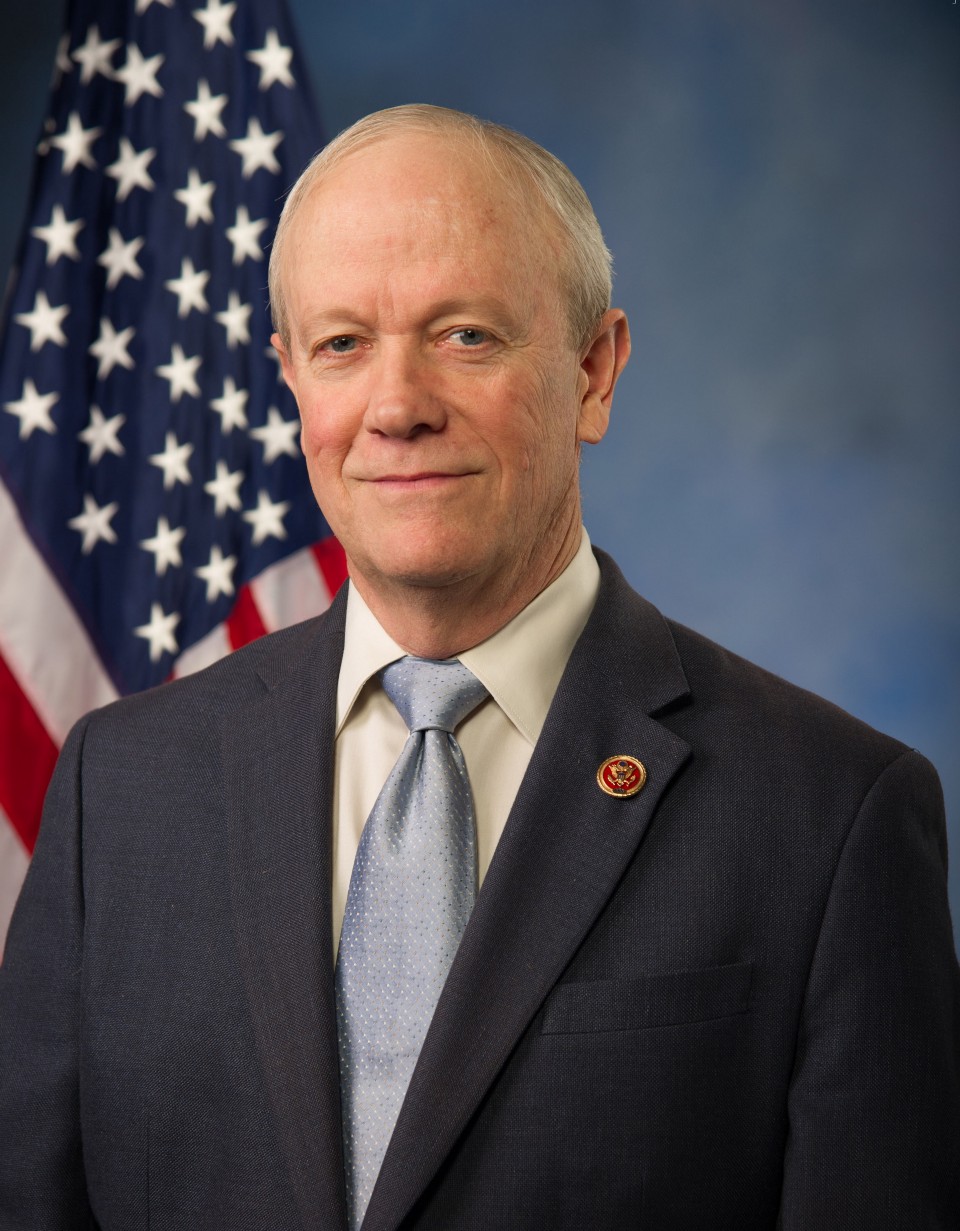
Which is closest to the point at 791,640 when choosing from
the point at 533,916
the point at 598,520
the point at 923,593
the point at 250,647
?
the point at 923,593

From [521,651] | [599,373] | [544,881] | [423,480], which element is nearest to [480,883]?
[544,881]

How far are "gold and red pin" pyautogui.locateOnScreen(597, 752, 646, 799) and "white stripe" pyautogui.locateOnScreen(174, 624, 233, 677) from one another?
1.82 m

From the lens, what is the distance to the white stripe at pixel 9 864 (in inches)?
131

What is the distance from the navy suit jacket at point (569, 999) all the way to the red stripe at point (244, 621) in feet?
5.00

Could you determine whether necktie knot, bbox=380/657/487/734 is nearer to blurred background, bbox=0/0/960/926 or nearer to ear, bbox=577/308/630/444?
ear, bbox=577/308/630/444

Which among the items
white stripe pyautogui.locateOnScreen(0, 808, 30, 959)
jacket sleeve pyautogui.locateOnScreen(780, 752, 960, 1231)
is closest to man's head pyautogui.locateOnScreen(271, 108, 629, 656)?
jacket sleeve pyautogui.locateOnScreen(780, 752, 960, 1231)

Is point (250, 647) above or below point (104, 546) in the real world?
below

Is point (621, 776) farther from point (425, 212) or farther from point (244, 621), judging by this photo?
point (244, 621)

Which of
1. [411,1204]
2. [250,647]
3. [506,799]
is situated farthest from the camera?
[250,647]

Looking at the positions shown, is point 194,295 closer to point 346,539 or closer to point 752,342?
point 752,342

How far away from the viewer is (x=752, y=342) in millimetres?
3994

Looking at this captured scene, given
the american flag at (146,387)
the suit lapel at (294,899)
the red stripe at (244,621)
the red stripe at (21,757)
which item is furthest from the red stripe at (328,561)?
the suit lapel at (294,899)

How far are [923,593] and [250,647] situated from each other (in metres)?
2.29

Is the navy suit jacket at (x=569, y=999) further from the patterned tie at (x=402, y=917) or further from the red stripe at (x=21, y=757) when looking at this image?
the red stripe at (x=21, y=757)
